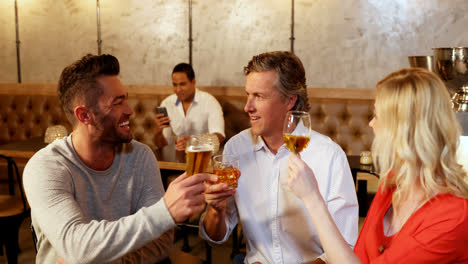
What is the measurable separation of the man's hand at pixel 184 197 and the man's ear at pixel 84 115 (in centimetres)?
58

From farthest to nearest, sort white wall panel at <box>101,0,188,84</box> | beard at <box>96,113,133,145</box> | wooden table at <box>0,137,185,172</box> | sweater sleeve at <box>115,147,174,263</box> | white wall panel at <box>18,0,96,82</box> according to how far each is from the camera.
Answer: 1. white wall panel at <box>18,0,96,82</box>
2. white wall panel at <box>101,0,188,84</box>
3. wooden table at <box>0,137,185,172</box>
4. beard at <box>96,113,133,145</box>
5. sweater sleeve at <box>115,147,174,263</box>

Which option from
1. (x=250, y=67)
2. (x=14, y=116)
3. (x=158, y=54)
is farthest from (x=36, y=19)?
(x=250, y=67)

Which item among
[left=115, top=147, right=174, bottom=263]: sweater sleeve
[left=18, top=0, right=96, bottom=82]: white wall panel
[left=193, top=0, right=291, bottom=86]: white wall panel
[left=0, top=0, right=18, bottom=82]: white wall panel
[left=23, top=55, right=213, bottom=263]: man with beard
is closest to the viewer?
[left=23, top=55, right=213, bottom=263]: man with beard

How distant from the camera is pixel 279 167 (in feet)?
6.29

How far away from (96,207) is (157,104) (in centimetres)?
297

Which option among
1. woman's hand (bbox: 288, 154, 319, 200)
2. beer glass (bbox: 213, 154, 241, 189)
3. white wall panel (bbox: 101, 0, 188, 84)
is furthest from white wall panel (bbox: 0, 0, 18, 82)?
woman's hand (bbox: 288, 154, 319, 200)

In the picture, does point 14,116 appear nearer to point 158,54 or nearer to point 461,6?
point 158,54

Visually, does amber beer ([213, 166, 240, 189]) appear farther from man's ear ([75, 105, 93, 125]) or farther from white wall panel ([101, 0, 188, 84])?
white wall panel ([101, 0, 188, 84])

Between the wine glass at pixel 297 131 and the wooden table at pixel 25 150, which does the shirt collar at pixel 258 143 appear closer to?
the wine glass at pixel 297 131

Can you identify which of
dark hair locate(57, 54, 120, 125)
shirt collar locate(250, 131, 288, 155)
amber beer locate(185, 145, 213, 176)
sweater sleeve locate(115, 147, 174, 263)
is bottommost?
sweater sleeve locate(115, 147, 174, 263)

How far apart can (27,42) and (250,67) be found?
4150 mm

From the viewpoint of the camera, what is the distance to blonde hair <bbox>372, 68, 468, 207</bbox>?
51.7 inches

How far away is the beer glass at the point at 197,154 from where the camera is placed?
4.45 ft

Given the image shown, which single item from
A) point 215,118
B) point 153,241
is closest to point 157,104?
point 215,118
